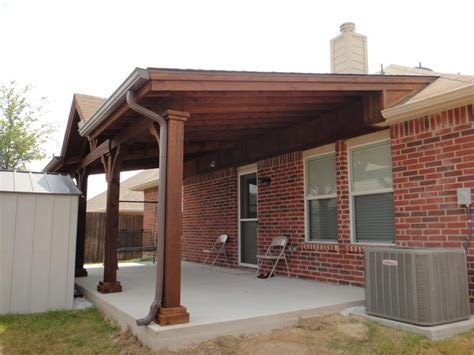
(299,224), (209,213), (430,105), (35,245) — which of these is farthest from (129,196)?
(430,105)

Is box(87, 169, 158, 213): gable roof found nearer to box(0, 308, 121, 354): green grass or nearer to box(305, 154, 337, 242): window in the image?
box(305, 154, 337, 242): window

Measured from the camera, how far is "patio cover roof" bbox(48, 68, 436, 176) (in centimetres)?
435

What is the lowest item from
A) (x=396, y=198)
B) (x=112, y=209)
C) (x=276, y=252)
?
(x=276, y=252)

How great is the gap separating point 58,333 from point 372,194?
4359 mm

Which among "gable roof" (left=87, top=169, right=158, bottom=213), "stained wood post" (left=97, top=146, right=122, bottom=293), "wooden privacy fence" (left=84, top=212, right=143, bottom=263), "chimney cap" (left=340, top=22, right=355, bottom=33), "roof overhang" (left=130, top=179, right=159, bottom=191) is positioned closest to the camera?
"stained wood post" (left=97, top=146, right=122, bottom=293)

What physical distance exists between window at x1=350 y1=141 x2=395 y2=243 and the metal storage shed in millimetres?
4048

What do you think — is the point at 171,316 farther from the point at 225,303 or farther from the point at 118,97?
the point at 118,97

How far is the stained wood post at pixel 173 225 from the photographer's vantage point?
13.1 ft

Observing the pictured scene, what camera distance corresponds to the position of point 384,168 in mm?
5770

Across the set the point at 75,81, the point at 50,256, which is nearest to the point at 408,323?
the point at 50,256

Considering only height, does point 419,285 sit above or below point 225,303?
above

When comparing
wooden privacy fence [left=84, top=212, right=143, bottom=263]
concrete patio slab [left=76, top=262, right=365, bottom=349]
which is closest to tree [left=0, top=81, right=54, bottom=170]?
wooden privacy fence [left=84, top=212, right=143, bottom=263]

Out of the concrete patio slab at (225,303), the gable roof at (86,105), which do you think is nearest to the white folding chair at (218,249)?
the concrete patio slab at (225,303)

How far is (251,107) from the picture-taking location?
544 centimetres
